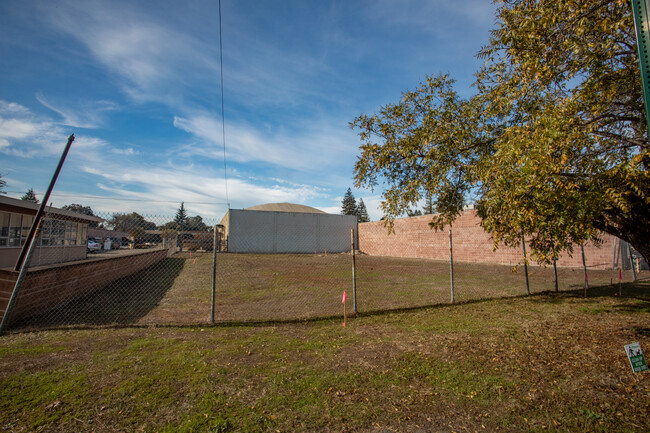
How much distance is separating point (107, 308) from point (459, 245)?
23933 mm

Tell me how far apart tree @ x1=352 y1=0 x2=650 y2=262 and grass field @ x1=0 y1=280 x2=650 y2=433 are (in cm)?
158

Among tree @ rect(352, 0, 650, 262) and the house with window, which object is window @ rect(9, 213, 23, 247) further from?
tree @ rect(352, 0, 650, 262)

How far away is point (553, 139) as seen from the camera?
3914 millimetres

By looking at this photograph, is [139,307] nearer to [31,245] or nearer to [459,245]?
[31,245]

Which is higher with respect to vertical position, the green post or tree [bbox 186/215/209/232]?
the green post

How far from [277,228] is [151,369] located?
3604cm

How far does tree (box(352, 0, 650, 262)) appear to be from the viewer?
13.0 ft

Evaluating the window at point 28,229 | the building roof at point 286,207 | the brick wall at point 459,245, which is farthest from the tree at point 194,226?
the building roof at point 286,207

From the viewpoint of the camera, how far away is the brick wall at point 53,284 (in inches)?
211

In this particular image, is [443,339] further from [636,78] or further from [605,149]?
[636,78]

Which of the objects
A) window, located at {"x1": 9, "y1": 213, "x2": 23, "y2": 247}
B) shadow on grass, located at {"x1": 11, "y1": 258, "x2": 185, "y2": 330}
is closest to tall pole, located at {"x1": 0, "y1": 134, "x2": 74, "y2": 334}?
shadow on grass, located at {"x1": 11, "y1": 258, "x2": 185, "y2": 330}

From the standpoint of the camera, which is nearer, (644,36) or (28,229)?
(644,36)

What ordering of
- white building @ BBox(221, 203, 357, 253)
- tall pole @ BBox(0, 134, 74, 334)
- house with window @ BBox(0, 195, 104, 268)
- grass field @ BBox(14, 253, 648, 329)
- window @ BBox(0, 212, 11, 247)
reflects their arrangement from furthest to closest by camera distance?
white building @ BBox(221, 203, 357, 253), window @ BBox(0, 212, 11, 247), house with window @ BBox(0, 195, 104, 268), grass field @ BBox(14, 253, 648, 329), tall pole @ BBox(0, 134, 74, 334)

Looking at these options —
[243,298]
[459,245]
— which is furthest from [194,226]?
[459,245]
